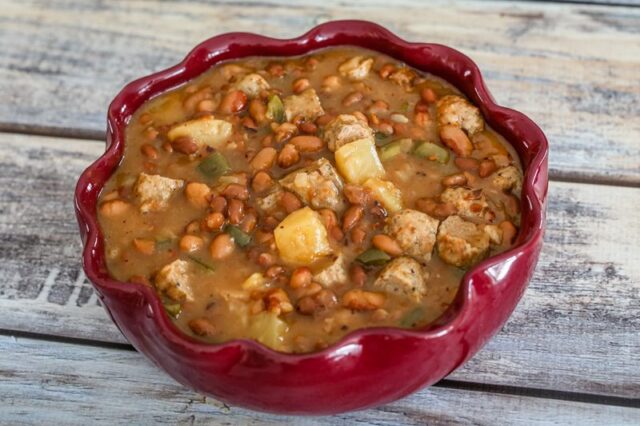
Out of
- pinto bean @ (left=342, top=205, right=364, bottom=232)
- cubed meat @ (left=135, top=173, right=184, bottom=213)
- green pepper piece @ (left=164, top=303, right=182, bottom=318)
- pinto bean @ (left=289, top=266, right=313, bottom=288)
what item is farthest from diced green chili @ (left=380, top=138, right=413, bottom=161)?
green pepper piece @ (left=164, top=303, right=182, bottom=318)

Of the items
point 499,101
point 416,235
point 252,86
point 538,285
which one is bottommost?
point 538,285

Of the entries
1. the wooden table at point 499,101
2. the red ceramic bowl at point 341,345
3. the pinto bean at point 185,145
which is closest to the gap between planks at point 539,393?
the wooden table at point 499,101

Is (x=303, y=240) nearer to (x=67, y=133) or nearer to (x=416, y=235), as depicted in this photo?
(x=416, y=235)

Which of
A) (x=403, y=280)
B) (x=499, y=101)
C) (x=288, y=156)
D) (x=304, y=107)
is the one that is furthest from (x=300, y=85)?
(x=499, y=101)

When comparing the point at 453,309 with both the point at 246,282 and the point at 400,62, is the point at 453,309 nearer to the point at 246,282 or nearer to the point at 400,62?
the point at 246,282

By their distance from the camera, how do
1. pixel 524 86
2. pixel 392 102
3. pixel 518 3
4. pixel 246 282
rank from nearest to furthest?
pixel 246 282 → pixel 392 102 → pixel 524 86 → pixel 518 3

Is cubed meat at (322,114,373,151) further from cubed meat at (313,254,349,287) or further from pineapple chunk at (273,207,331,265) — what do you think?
cubed meat at (313,254,349,287)

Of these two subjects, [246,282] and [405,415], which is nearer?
[246,282]

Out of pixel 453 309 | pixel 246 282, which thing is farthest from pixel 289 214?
pixel 453 309
